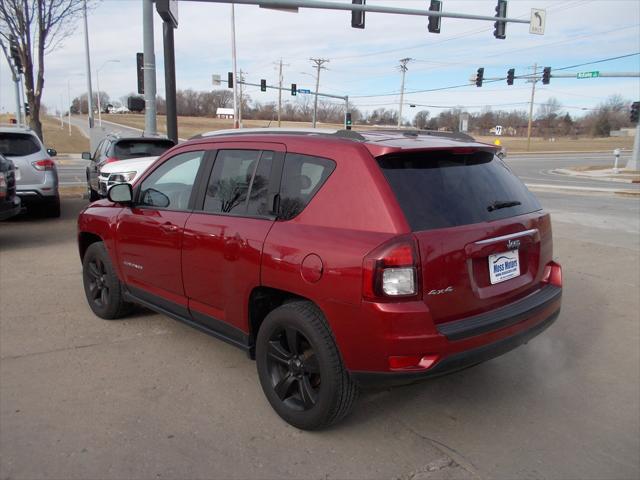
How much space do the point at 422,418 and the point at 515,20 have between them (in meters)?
19.1

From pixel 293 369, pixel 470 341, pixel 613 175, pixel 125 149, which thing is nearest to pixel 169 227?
pixel 293 369

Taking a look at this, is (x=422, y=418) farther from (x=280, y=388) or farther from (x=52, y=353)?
(x=52, y=353)

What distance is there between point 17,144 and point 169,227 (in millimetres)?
7577

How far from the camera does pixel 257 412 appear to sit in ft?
10.9

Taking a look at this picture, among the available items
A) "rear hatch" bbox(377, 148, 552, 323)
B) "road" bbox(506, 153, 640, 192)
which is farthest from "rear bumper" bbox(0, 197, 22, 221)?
"road" bbox(506, 153, 640, 192)

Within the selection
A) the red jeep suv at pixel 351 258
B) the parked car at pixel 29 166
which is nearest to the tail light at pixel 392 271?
the red jeep suv at pixel 351 258

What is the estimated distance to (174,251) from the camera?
3811 millimetres

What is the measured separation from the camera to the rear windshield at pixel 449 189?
2.79 m

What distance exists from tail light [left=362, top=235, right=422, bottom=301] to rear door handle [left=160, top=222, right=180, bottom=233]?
1701mm

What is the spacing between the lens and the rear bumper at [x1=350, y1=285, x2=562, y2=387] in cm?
269

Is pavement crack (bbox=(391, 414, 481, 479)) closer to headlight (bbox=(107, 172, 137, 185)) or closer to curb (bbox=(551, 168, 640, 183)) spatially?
headlight (bbox=(107, 172, 137, 185))

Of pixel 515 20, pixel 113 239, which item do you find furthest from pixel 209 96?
pixel 113 239

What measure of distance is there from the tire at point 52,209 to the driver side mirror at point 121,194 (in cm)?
675

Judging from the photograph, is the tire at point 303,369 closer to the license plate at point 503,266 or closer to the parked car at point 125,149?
the license plate at point 503,266
